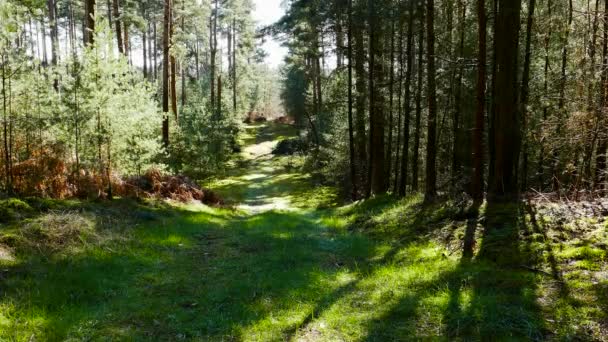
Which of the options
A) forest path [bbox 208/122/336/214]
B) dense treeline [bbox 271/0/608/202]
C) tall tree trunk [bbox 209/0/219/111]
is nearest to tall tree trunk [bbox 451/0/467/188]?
dense treeline [bbox 271/0/608/202]

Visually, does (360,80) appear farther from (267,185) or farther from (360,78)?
(267,185)

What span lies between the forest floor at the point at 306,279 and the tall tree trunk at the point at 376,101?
6.57 m

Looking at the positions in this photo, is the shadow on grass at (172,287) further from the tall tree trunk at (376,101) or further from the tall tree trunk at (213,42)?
the tall tree trunk at (213,42)

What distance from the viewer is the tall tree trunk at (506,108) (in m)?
10.3

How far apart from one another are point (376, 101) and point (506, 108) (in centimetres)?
749

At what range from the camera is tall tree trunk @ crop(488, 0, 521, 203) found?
10.3 metres

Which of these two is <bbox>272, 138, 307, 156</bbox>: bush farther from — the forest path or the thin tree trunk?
the thin tree trunk

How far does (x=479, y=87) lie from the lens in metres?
9.33

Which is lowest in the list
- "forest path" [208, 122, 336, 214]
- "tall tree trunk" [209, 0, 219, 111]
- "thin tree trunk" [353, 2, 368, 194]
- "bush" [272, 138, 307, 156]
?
"forest path" [208, 122, 336, 214]

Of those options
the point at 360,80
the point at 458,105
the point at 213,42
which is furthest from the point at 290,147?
the point at 458,105

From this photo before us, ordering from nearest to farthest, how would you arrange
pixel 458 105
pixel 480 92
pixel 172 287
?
1. pixel 172 287
2. pixel 480 92
3. pixel 458 105

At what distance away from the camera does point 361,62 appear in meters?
18.7

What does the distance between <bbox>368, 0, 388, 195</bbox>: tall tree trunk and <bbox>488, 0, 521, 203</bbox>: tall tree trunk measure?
5.87 metres

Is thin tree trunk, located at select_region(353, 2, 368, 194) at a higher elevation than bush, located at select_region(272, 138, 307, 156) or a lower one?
higher
